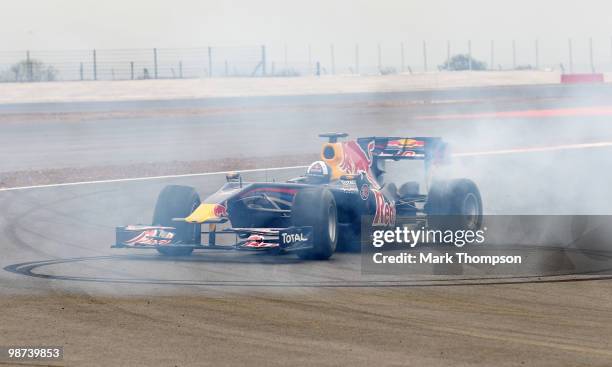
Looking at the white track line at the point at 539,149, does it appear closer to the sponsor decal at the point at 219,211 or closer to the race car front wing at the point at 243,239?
the sponsor decal at the point at 219,211

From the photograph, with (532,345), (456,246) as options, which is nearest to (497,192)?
(456,246)

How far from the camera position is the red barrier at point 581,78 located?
49.5m

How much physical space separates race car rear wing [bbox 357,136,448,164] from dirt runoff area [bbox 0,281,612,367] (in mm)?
4110

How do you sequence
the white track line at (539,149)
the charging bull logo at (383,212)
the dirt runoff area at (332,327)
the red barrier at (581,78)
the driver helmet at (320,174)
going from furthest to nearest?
the red barrier at (581,78) → the white track line at (539,149) → the driver helmet at (320,174) → the charging bull logo at (383,212) → the dirt runoff area at (332,327)

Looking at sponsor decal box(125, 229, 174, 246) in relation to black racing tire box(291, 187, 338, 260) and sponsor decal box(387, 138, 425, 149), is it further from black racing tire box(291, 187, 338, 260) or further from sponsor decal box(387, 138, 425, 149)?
sponsor decal box(387, 138, 425, 149)

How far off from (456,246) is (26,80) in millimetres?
43628

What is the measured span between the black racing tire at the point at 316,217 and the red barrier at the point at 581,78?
40.9m

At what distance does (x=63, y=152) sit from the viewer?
76.7 ft

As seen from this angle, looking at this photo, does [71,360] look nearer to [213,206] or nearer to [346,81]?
[213,206]

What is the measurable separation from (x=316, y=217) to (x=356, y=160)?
200cm

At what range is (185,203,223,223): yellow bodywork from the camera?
1068 centimetres

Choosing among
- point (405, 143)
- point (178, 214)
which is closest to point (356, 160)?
point (405, 143)

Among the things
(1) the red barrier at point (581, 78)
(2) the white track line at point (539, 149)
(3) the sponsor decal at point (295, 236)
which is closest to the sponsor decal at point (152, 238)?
(3) the sponsor decal at point (295, 236)

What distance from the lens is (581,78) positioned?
1997 inches
